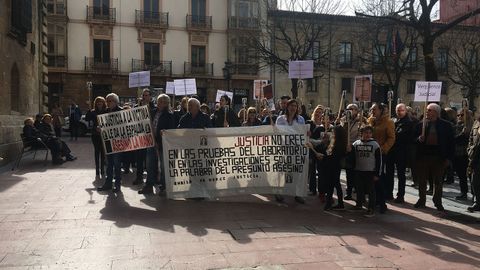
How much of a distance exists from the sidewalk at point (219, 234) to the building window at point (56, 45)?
103 feet

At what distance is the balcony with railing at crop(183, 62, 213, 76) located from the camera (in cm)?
4081

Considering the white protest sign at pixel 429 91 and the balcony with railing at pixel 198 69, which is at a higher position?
the balcony with railing at pixel 198 69

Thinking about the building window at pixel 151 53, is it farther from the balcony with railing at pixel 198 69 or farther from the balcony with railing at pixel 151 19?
the balcony with railing at pixel 198 69

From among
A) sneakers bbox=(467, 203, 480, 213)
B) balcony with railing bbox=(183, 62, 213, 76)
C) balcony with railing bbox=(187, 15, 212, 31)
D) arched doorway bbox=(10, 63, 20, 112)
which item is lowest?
sneakers bbox=(467, 203, 480, 213)

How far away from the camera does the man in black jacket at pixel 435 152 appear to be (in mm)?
7867

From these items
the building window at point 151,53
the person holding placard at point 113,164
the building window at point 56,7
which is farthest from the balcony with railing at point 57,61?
the person holding placard at point 113,164

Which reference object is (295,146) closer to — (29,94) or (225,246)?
(225,246)

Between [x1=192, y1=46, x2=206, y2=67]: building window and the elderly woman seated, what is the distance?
2805cm

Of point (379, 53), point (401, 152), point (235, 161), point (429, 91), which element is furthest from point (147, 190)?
point (379, 53)

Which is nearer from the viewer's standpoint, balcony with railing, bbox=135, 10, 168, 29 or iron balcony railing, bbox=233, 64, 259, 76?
balcony with railing, bbox=135, 10, 168, 29

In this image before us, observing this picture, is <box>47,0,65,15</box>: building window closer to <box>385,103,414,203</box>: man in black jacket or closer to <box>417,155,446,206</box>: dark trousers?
<box>385,103,414,203</box>: man in black jacket

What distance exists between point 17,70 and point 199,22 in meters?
27.9

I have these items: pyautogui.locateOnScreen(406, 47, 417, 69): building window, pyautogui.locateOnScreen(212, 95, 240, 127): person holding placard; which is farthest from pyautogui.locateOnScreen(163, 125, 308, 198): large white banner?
pyautogui.locateOnScreen(406, 47, 417, 69): building window

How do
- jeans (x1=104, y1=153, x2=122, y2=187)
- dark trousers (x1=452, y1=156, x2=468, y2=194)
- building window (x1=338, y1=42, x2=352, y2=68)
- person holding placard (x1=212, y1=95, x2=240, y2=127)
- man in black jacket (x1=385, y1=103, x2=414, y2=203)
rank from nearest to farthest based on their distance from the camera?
man in black jacket (x1=385, y1=103, x2=414, y2=203) < jeans (x1=104, y1=153, x2=122, y2=187) < dark trousers (x1=452, y1=156, x2=468, y2=194) < person holding placard (x1=212, y1=95, x2=240, y2=127) < building window (x1=338, y1=42, x2=352, y2=68)
